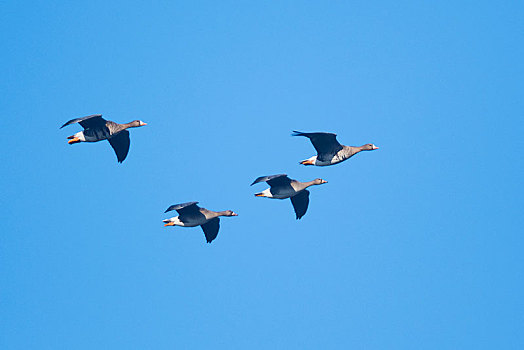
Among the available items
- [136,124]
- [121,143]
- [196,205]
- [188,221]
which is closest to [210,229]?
[196,205]

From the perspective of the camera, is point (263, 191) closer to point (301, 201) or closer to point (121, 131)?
point (301, 201)

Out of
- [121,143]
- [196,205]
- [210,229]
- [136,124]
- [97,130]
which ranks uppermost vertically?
[136,124]

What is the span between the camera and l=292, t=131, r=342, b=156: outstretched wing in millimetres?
40062

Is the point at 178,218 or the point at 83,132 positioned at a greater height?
the point at 83,132

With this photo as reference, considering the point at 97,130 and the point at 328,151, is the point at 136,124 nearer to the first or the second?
the point at 97,130

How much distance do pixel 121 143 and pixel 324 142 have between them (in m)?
9.47

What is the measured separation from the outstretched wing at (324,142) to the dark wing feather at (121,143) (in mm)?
8662

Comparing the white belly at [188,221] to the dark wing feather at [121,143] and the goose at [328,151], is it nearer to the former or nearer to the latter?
the dark wing feather at [121,143]

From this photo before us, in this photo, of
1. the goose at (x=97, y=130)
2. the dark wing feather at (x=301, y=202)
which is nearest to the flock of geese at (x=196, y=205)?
the goose at (x=97, y=130)

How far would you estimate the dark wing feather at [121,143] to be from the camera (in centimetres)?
4225

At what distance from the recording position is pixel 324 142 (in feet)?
134

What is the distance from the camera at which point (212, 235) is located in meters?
41.3

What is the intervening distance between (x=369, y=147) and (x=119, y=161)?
38.4ft

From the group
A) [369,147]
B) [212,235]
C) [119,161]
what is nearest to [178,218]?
[212,235]
